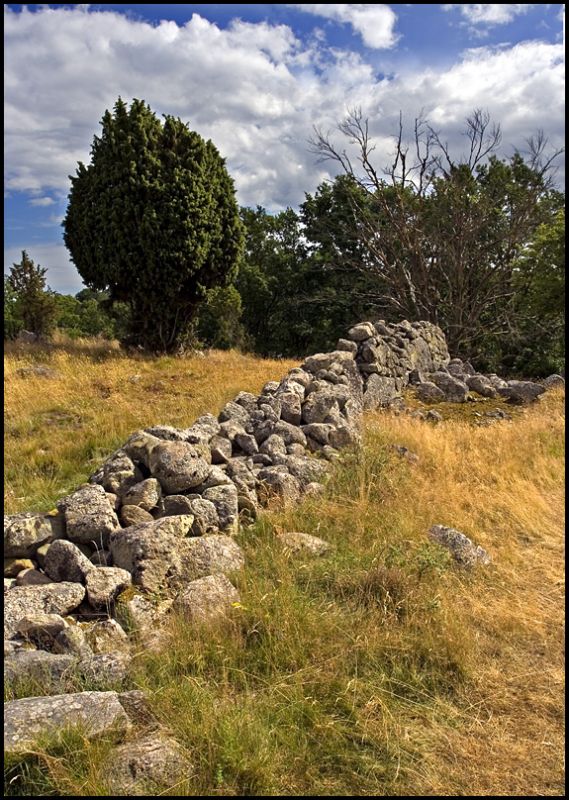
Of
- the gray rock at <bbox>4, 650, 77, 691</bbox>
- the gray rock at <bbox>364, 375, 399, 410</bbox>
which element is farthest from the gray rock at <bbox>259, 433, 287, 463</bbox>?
the gray rock at <bbox>364, 375, 399, 410</bbox>

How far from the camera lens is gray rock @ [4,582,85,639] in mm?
3340

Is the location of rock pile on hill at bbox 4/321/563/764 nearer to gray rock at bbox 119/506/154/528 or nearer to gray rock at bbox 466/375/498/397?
gray rock at bbox 119/506/154/528

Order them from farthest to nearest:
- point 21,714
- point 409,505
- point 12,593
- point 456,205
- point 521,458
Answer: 1. point 456,205
2. point 521,458
3. point 409,505
4. point 12,593
5. point 21,714

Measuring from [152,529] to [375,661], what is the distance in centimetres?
179

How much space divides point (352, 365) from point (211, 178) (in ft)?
29.1

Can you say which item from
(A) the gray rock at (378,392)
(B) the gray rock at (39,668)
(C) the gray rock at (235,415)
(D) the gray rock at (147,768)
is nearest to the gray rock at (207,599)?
(B) the gray rock at (39,668)

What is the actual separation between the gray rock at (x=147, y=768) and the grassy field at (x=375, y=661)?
0.05m

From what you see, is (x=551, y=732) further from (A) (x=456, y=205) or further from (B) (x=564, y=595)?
(A) (x=456, y=205)

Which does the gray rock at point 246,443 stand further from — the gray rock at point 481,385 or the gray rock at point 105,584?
the gray rock at point 481,385

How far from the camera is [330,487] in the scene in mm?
5695

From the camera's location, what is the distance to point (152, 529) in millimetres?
4082

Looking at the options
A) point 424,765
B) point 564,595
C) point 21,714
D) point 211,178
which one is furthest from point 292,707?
point 211,178

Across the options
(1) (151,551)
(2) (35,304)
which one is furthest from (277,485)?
(2) (35,304)

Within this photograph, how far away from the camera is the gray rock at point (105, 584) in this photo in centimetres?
363
